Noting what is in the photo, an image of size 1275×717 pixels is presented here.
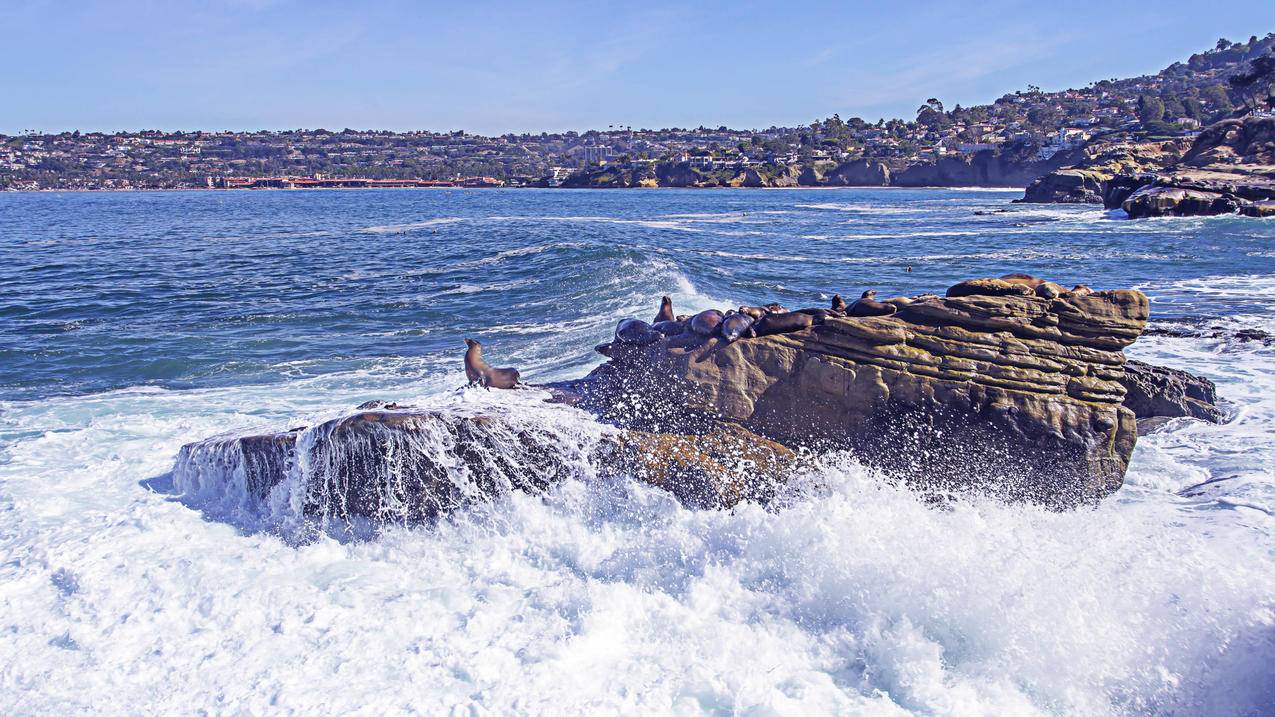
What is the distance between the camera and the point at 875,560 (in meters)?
7.00

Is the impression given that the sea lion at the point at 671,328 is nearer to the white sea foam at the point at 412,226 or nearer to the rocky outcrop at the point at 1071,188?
the white sea foam at the point at 412,226

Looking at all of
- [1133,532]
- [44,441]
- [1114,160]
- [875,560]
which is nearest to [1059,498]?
[1133,532]

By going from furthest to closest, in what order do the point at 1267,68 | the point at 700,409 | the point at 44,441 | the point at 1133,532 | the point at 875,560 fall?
1. the point at 1267,68
2. the point at 44,441
3. the point at 700,409
4. the point at 1133,532
5. the point at 875,560

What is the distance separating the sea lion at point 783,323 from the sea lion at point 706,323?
486 millimetres

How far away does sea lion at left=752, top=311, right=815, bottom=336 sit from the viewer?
8.68 meters

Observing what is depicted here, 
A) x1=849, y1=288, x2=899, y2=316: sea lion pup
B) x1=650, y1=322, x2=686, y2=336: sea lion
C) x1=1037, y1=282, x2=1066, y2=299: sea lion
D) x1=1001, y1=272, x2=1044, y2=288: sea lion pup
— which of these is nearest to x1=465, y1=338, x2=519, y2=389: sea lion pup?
x1=650, y1=322, x2=686, y2=336: sea lion

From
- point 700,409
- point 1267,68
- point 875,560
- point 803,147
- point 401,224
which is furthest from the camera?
point 803,147

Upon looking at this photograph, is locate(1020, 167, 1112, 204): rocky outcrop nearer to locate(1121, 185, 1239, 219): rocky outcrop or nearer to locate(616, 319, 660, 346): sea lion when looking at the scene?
locate(1121, 185, 1239, 219): rocky outcrop

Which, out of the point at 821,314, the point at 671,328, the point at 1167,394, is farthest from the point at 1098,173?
the point at 671,328

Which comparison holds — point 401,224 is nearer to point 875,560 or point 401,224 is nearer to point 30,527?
point 30,527

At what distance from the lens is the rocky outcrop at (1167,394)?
35.0 feet

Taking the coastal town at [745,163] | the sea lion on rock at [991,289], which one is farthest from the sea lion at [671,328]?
the coastal town at [745,163]

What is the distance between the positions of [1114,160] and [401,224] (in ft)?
259

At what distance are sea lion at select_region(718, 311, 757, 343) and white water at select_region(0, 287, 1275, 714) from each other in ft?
5.56
